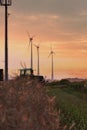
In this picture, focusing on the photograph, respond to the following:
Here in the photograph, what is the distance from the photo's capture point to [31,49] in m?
92.9

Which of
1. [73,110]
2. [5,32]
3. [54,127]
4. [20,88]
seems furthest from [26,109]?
[5,32]

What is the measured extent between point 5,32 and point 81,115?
143 feet

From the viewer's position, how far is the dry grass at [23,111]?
48.8 ft

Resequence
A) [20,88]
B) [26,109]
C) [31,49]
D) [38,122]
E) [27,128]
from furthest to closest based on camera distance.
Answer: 1. [31,49]
2. [20,88]
3. [26,109]
4. [38,122]
5. [27,128]

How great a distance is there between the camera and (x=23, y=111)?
16359 millimetres

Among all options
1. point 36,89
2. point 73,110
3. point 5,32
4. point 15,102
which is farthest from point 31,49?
point 15,102

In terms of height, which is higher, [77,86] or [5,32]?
[5,32]

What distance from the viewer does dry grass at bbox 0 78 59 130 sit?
1489cm

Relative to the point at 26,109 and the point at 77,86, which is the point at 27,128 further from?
the point at 77,86

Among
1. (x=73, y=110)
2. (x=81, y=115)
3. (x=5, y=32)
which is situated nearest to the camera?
(x=81, y=115)

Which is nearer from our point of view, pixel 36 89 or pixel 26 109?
pixel 26 109

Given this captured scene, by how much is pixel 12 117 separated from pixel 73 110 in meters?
21.1

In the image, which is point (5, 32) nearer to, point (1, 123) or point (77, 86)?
point (77, 86)

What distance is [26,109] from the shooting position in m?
17.2
